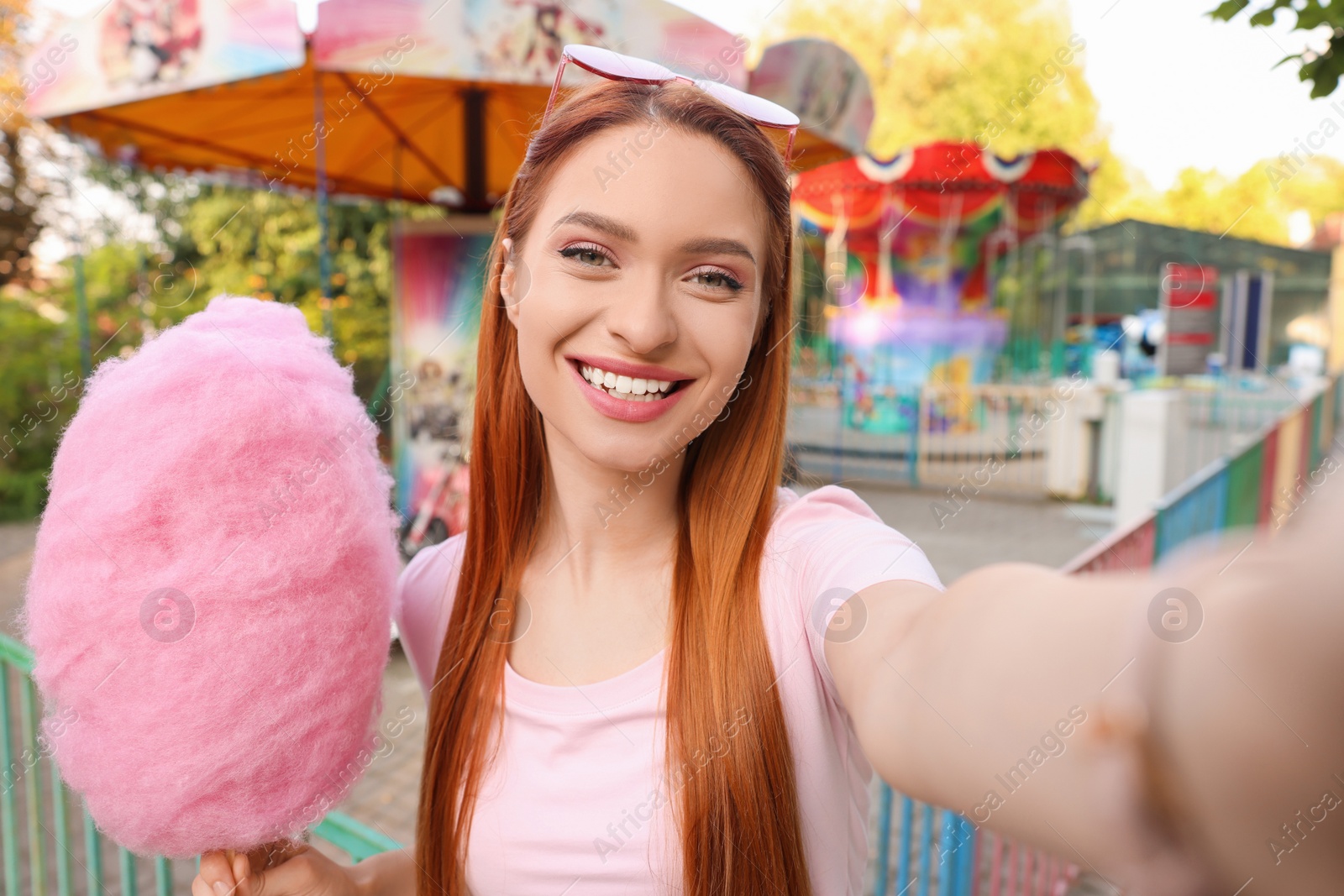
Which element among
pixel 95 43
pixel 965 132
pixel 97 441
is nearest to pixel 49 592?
pixel 97 441

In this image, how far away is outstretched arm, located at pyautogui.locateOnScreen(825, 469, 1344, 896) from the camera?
341 mm

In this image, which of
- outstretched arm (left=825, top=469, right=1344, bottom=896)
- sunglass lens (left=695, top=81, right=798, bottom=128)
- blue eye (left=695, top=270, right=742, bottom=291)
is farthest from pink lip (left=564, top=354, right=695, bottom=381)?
outstretched arm (left=825, top=469, right=1344, bottom=896)

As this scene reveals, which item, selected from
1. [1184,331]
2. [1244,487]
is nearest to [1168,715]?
[1244,487]

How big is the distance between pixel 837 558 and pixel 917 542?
4.90 metres

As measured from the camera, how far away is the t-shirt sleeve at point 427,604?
134cm

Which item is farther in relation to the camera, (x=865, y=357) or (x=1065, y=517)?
(x=865, y=357)

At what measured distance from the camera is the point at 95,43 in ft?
12.6

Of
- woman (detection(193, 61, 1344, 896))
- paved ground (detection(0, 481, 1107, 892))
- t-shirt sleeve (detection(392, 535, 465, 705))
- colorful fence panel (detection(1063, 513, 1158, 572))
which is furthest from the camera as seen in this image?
paved ground (detection(0, 481, 1107, 892))

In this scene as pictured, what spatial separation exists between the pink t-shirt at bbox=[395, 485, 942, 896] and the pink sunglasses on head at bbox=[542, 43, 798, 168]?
20.5 inches

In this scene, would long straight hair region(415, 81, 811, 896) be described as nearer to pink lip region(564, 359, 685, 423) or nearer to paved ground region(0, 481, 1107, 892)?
pink lip region(564, 359, 685, 423)

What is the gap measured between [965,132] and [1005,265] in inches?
280

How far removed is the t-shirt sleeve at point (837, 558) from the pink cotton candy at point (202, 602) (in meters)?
0.55

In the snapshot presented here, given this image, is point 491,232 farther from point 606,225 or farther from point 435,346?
point 606,225

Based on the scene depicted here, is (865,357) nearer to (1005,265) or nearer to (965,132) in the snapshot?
(1005,265)
